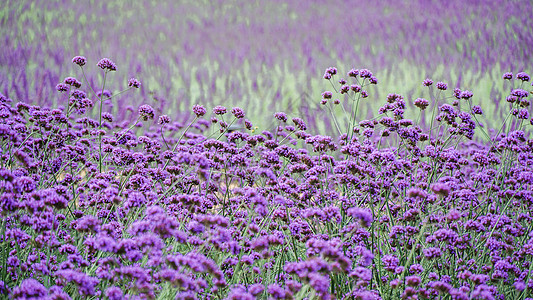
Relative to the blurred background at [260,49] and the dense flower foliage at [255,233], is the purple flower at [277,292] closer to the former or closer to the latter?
the dense flower foliage at [255,233]

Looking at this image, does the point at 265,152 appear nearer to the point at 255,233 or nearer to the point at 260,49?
the point at 255,233

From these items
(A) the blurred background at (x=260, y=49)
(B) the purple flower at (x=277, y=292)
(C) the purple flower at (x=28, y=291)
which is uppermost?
(A) the blurred background at (x=260, y=49)

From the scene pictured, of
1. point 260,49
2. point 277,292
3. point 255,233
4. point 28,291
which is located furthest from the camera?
point 260,49

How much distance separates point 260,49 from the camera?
21.3 feet

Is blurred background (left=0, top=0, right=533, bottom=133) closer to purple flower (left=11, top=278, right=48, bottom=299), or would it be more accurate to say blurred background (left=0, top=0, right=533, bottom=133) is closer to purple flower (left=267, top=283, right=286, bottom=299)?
purple flower (left=267, top=283, right=286, bottom=299)

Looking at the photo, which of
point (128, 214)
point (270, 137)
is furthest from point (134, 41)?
point (128, 214)

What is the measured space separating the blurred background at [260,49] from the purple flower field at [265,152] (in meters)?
0.04

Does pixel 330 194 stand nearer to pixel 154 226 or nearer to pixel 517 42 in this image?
pixel 154 226

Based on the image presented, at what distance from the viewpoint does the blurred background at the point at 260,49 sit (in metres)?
5.31

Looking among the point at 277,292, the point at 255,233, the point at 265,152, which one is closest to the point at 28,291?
the point at 277,292

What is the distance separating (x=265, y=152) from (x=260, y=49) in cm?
404

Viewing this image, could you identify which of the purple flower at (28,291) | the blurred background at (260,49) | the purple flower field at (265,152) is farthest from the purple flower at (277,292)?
the blurred background at (260,49)

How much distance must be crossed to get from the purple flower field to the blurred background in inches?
1.4

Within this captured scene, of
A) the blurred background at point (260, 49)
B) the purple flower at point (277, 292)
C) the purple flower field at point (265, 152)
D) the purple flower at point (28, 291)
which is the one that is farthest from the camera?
the blurred background at point (260, 49)
